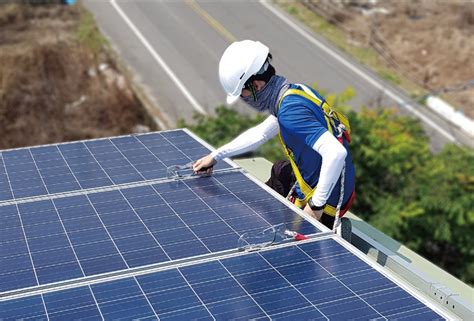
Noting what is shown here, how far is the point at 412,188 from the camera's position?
15.7m

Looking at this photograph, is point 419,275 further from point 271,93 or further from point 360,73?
point 360,73

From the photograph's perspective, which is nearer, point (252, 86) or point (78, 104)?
point (252, 86)

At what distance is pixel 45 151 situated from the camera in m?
9.23

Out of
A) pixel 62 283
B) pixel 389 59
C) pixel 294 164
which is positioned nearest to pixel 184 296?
pixel 62 283

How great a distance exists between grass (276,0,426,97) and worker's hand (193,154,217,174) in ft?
72.7

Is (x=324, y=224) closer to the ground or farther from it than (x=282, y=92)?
closer to the ground

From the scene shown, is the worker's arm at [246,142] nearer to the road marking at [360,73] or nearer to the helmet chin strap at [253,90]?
the helmet chin strap at [253,90]

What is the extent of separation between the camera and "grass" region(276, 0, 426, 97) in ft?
98.9

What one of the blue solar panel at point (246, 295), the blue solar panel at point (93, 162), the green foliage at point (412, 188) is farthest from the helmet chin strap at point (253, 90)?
the green foliage at point (412, 188)

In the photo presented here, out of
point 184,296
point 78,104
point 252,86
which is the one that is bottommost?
point 78,104

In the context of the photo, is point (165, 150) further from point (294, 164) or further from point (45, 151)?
point (294, 164)

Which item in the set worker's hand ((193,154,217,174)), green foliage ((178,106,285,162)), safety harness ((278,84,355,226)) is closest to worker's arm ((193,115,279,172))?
worker's hand ((193,154,217,174))

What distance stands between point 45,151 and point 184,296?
14.3 feet

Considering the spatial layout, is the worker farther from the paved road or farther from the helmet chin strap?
the paved road
